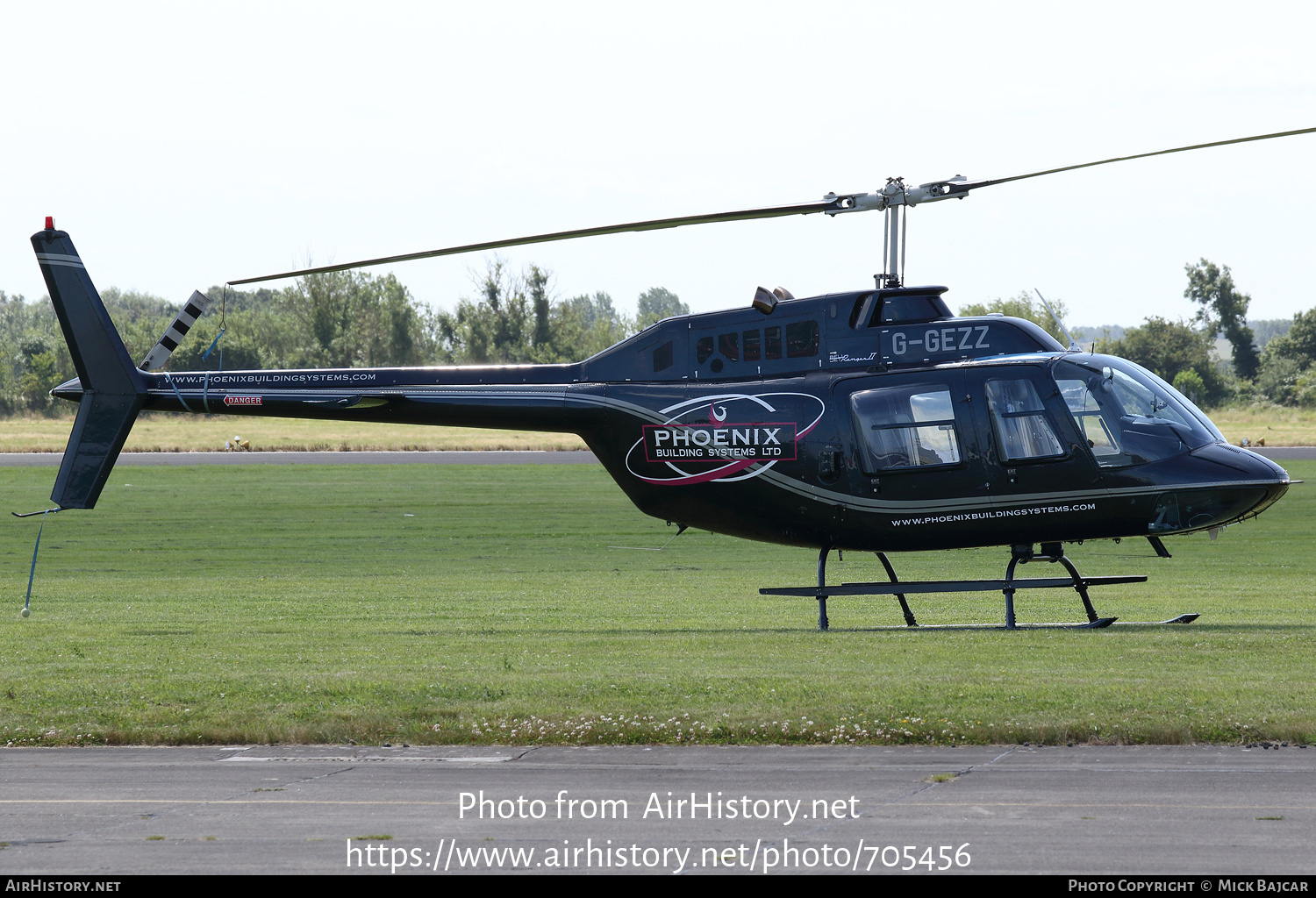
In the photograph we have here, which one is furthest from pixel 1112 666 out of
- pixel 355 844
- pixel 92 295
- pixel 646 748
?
pixel 92 295

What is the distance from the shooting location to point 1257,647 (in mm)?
14305

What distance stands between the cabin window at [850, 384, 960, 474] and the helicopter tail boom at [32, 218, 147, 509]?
10.2 meters

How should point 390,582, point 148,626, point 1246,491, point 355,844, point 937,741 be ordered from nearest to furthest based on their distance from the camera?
point 355,844 → point 937,741 → point 1246,491 → point 148,626 → point 390,582

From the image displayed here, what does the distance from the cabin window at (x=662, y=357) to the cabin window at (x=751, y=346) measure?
1031 millimetres

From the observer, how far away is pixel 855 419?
16.4 meters

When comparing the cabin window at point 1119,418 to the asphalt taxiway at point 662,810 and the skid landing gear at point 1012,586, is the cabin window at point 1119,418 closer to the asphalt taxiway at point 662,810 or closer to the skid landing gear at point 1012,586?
the skid landing gear at point 1012,586

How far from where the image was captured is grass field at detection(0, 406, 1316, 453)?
6775cm

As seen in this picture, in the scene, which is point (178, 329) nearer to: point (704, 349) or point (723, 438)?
point (704, 349)

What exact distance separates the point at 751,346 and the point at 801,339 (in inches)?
25.9

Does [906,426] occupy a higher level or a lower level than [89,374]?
lower

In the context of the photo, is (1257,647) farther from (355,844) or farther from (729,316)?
(355,844)

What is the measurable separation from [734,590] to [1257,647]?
1117 centimetres

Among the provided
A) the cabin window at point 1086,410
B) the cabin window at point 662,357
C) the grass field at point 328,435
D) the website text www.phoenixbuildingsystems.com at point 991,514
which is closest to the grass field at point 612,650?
the website text www.phoenixbuildingsystems.com at point 991,514

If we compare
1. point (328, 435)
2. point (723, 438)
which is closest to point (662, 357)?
point (723, 438)
